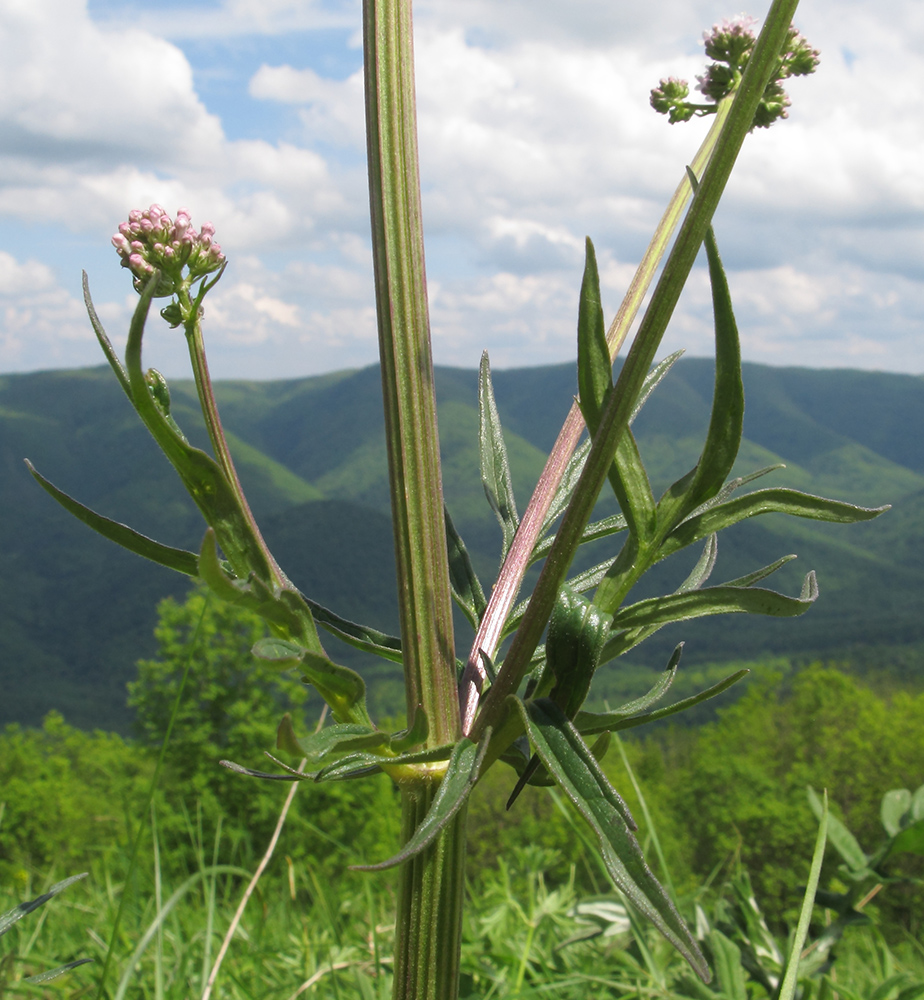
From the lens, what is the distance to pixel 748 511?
125 centimetres

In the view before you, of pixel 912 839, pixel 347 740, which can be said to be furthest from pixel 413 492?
pixel 912 839

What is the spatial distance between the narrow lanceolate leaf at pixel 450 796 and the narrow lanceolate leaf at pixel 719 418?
0.42 m

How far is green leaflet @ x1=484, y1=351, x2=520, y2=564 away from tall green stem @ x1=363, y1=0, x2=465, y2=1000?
1.42ft

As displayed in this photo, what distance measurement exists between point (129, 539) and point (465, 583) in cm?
62

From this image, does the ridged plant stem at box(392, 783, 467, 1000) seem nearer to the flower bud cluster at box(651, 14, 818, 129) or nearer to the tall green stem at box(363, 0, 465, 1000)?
the tall green stem at box(363, 0, 465, 1000)

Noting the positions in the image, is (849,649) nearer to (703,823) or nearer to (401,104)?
(703,823)

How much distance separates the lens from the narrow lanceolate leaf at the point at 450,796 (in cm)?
97

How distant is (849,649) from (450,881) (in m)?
127

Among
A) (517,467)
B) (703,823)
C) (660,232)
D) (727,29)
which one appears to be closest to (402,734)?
(660,232)

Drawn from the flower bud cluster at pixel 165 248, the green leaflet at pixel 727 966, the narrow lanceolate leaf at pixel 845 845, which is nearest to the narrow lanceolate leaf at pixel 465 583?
the flower bud cluster at pixel 165 248

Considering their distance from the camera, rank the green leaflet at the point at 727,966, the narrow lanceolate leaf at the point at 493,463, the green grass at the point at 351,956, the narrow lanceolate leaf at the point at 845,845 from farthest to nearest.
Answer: the narrow lanceolate leaf at the point at 845,845
the green grass at the point at 351,956
the green leaflet at the point at 727,966
the narrow lanceolate leaf at the point at 493,463

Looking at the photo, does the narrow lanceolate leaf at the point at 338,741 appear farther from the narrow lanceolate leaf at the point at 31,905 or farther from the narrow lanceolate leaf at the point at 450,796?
the narrow lanceolate leaf at the point at 31,905

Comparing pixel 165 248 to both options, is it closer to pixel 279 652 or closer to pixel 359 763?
pixel 279 652

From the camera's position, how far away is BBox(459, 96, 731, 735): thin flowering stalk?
1.40 m
